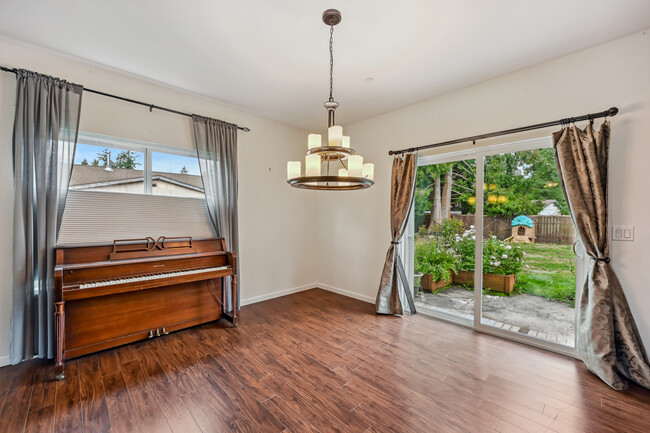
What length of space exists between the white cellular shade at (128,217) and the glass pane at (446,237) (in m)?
2.86

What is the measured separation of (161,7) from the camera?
6.42 feet

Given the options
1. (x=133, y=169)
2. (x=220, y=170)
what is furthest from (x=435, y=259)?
(x=133, y=169)

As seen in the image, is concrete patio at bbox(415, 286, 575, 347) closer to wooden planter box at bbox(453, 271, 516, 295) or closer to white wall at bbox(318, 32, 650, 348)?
wooden planter box at bbox(453, 271, 516, 295)

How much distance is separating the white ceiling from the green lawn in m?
1.87

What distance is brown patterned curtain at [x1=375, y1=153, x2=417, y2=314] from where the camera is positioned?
3.55 metres

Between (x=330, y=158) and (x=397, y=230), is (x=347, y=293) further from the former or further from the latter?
(x=330, y=158)

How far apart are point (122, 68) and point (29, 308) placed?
7.89 ft

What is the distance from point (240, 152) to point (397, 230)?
97.0 inches

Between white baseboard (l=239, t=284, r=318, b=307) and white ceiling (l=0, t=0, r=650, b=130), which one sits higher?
white ceiling (l=0, t=0, r=650, b=130)

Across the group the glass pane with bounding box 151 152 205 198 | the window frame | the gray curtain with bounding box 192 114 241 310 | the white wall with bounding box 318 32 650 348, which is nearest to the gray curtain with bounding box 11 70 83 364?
the window frame

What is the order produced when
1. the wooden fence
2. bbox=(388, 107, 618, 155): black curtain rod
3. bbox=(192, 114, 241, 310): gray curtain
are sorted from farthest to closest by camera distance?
bbox=(192, 114, 241, 310): gray curtain
the wooden fence
bbox=(388, 107, 618, 155): black curtain rod

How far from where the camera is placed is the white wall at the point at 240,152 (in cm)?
236

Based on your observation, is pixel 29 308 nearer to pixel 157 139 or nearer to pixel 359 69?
pixel 157 139

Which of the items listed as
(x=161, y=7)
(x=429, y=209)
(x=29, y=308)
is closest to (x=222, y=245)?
(x=29, y=308)
